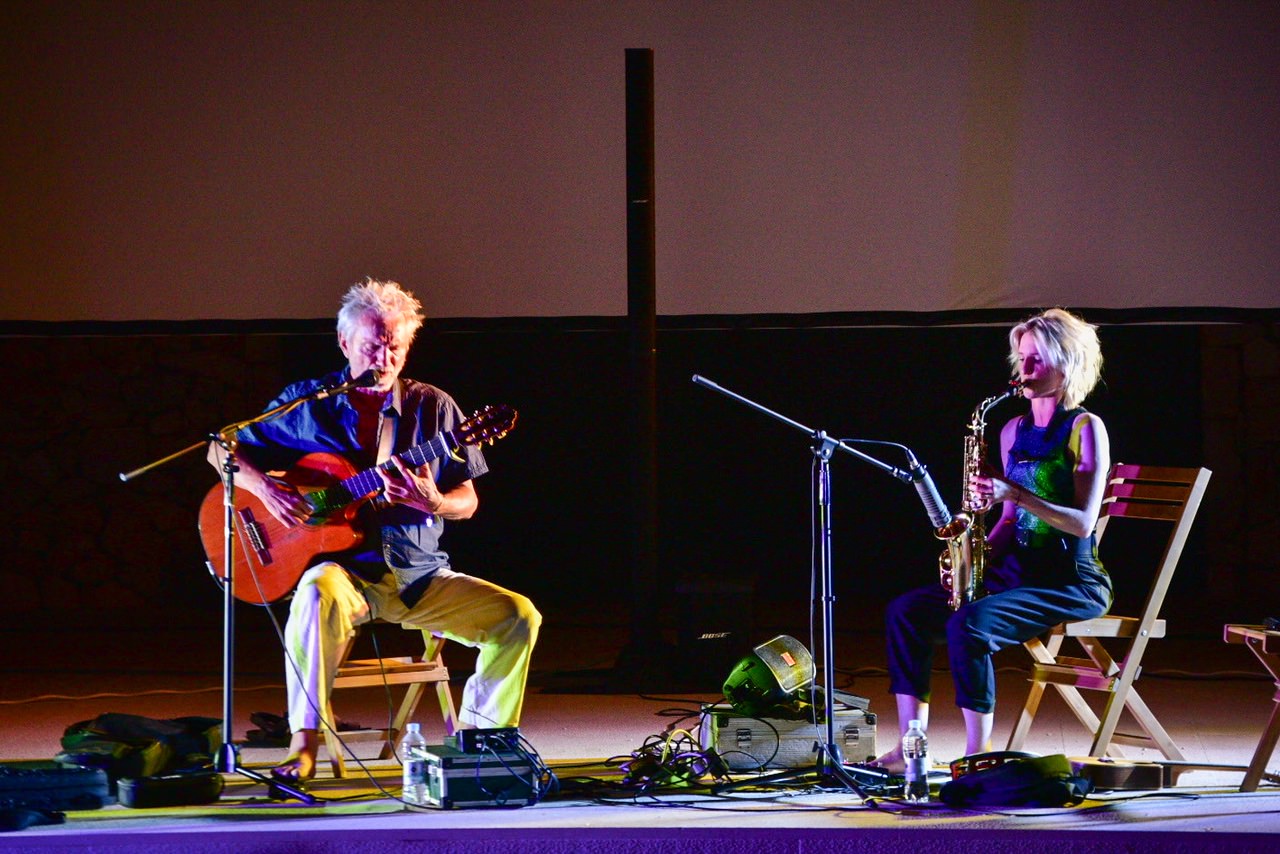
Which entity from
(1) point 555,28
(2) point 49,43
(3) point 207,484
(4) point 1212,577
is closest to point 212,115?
(2) point 49,43

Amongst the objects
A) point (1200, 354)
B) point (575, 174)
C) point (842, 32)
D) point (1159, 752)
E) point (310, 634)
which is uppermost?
point (842, 32)

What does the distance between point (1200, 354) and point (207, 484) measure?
5.66 metres

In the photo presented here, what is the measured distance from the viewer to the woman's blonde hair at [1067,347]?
14.4 ft

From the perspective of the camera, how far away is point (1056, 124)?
650 centimetres

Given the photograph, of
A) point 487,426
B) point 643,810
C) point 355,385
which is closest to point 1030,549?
point 643,810

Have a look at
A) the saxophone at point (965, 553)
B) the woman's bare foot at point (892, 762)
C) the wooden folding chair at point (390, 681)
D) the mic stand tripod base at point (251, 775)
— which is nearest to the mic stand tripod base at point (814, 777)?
the woman's bare foot at point (892, 762)

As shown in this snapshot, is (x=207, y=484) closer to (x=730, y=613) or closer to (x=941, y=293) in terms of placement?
(x=730, y=613)

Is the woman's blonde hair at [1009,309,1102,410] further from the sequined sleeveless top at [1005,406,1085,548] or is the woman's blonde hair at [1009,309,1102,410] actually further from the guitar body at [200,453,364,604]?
the guitar body at [200,453,364,604]

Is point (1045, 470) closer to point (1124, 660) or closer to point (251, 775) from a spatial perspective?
point (1124, 660)

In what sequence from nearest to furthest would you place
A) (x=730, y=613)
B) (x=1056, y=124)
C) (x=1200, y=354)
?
1. (x=730, y=613)
2. (x=1056, y=124)
3. (x=1200, y=354)

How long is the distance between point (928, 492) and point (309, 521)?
1.96 metres

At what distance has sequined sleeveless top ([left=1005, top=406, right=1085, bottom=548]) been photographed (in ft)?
14.3

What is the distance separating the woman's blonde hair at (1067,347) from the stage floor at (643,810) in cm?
Result: 122

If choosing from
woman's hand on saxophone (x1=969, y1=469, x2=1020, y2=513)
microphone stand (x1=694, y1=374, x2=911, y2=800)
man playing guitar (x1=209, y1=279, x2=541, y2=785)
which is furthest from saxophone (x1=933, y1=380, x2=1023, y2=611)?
man playing guitar (x1=209, y1=279, x2=541, y2=785)
